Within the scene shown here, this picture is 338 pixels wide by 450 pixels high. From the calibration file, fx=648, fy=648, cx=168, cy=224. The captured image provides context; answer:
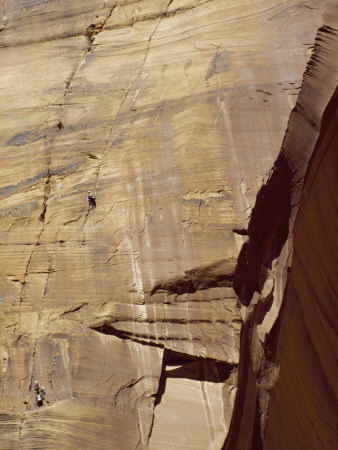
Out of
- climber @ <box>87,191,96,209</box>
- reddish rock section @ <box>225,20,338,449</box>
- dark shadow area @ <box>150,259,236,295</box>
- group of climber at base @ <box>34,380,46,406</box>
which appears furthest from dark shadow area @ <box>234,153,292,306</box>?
group of climber at base @ <box>34,380,46,406</box>

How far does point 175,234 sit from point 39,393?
10.4 feet

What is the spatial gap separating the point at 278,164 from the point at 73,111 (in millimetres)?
3872

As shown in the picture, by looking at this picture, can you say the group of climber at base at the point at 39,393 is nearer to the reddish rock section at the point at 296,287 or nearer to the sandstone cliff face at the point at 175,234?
the sandstone cliff face at the point at 175,234

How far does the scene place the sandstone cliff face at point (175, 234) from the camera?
959 cm

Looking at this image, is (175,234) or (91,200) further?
(91,200)

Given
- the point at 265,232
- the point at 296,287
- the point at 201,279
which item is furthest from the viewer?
the point at 296,287

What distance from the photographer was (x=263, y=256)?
1037 cm

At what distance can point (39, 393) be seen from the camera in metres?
9.83

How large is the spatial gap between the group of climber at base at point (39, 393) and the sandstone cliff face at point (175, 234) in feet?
0.33

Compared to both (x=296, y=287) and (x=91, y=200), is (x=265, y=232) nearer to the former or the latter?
(x=296, y=287)

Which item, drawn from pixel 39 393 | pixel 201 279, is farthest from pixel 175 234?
pixel 39 393

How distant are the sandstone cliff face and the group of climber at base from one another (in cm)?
10

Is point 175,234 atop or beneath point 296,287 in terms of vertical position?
atop

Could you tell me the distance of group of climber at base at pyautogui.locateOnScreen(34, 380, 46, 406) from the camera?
979 centimetres
